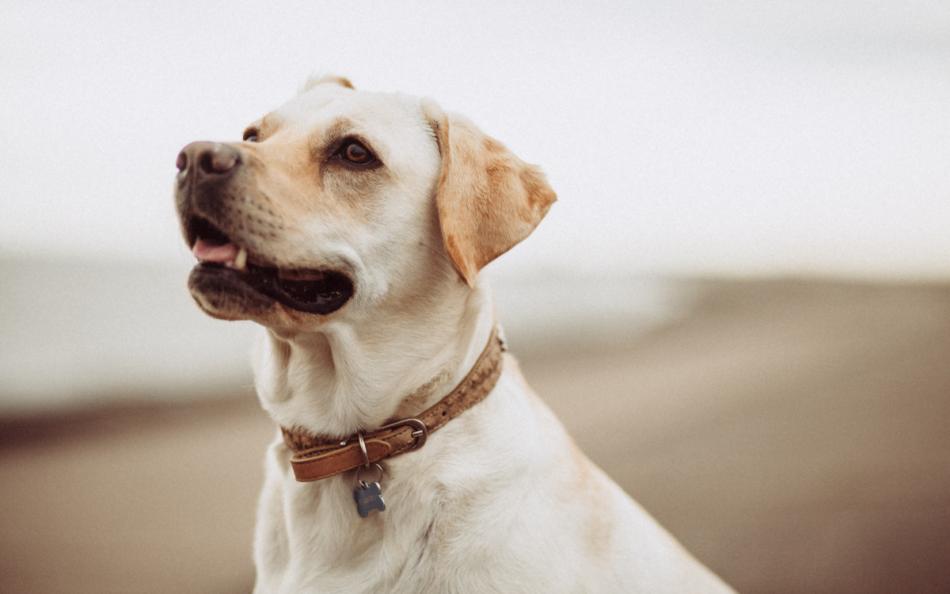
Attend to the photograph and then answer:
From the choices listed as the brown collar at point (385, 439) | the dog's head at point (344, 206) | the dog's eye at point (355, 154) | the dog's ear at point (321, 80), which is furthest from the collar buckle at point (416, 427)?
the dog's ear at point (321, 80)

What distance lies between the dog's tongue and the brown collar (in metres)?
0.54

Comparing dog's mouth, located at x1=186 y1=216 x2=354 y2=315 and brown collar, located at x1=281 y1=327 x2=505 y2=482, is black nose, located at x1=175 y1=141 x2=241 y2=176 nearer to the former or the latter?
dog's mouth, located at x1=186 y1=216 x2=354 y2=315

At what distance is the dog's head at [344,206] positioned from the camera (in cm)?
173

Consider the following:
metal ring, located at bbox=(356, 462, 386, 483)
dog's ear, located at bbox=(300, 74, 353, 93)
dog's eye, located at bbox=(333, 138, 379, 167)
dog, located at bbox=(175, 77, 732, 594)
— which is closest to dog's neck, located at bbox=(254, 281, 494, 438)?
dog, located at bbox=(175, 77, 732, 594)

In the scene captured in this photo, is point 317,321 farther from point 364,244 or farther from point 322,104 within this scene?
point 322,104

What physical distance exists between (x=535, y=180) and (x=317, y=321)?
780 millimetres

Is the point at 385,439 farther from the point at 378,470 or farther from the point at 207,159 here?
the point at 207,159

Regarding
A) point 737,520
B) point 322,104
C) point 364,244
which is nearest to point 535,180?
point 364,244

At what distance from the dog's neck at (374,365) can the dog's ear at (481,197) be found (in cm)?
16

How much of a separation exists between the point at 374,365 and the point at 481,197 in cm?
→ 57

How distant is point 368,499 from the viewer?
1785 mm

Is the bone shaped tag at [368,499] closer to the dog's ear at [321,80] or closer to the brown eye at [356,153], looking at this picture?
the brown eye at [356,153]

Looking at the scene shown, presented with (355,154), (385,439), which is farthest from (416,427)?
(355,154)

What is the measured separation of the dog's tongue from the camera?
1.76m
